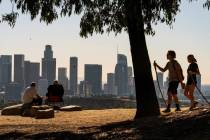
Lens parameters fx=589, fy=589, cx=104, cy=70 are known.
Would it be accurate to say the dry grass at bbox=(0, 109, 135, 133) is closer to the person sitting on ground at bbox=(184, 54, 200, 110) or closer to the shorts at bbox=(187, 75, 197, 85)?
the person sitting on ground at bbox=(184, 54, 200, 110)

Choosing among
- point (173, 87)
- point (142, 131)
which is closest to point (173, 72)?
point (173, 87)

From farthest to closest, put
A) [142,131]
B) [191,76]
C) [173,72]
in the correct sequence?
[173,72], [191,76], [142,131]

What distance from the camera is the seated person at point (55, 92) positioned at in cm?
2830

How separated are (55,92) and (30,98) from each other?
1227mm

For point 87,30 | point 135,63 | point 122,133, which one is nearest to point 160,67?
point 135,63

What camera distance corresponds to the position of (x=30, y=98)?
1112 inches

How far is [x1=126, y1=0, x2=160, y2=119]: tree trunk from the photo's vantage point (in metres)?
18.4

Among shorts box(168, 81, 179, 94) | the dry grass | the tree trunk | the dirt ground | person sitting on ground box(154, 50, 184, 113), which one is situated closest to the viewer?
the dirt ground

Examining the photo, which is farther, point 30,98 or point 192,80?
point 30,98

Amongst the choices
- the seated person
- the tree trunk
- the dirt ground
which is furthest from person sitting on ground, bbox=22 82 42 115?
the dirt ground

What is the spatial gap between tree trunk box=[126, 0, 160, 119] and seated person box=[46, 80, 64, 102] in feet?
32.8

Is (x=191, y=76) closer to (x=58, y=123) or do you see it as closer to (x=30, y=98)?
(x=58, y=123)

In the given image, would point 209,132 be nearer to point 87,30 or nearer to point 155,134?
point 155,134

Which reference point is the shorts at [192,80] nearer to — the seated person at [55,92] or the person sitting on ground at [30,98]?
the seated person at [55,92]
